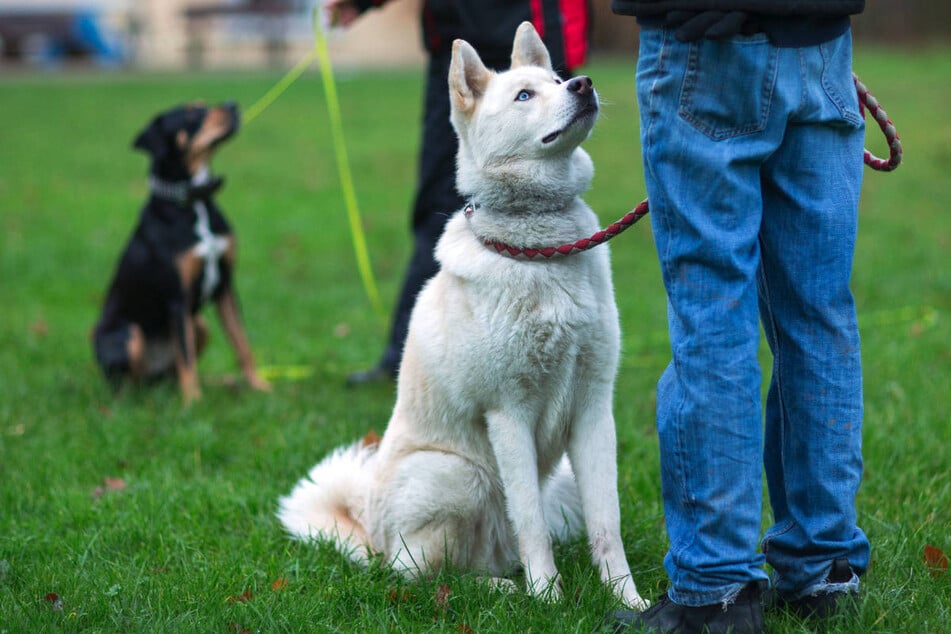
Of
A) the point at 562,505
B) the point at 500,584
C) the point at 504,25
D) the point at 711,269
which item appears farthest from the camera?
the point at 504,25

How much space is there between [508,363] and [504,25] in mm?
1876

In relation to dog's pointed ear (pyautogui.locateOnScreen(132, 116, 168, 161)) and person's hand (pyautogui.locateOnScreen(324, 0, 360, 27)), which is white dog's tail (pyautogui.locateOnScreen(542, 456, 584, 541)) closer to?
person's hand (pyautogui.locateOnScreen(324, 0, 360, 27))

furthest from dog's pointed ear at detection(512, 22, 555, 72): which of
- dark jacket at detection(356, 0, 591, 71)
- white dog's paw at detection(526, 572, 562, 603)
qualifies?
white dog's paw at detection(526, 572, 562, 603)

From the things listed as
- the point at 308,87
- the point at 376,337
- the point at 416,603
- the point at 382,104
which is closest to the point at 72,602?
the point at 416,603

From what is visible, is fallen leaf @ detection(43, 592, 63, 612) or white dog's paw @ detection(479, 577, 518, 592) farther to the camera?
white dog's paw @ detection(479, 577, 518, 592)

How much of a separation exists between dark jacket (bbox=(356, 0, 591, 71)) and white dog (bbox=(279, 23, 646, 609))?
88 cm

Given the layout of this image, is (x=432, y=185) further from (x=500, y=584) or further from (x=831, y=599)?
(x=831, y=599)

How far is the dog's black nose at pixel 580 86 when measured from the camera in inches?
109

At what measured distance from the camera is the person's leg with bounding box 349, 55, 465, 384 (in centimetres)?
450

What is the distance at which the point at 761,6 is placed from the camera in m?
2.11

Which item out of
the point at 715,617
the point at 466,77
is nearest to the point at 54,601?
the point at 715,617

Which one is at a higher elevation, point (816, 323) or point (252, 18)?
point (816, 323)

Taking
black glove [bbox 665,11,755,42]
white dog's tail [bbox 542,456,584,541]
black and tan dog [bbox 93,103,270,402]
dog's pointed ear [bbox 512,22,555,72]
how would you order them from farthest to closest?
black and tan dog [bbox 93,103,270,402]
white dog's tail [bbox 542,456,584,541]
dog's pointed ear [bbox 512,22,555,72]
black glove [bbox 665,11,755,42]

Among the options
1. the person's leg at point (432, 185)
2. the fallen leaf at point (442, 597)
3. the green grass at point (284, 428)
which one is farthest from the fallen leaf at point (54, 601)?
the person's leg at point (432, 185)
